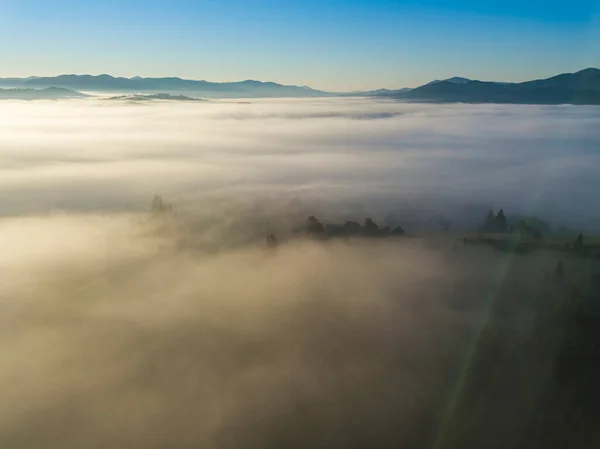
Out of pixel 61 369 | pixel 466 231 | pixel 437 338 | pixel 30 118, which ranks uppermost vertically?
pixel 30 118

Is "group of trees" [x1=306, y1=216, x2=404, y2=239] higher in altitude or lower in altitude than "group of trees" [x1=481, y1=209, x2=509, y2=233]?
lower

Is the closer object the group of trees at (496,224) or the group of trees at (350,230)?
the group of trees at (496,224)

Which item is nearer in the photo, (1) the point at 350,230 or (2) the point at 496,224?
(2) the point at 496,224

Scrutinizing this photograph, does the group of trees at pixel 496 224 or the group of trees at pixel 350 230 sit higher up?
the group of trees at pixel 496 224

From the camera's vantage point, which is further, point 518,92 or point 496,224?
point 518,92

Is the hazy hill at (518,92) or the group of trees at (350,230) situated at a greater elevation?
the hazy hill at (518,92)

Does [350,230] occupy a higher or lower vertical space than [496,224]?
lower

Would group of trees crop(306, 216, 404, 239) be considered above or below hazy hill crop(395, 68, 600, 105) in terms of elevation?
below

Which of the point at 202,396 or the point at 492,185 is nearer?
the point at 202,396

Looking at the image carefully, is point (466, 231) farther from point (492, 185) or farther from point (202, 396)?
point (492, 185)

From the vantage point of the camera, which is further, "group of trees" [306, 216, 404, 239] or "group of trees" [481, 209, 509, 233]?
"group of trees" [306, 216, 404, 239]

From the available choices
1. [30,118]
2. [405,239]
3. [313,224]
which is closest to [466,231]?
[405,239]
